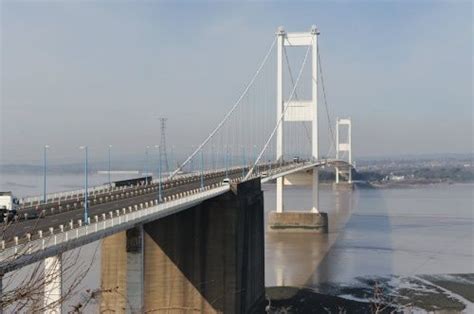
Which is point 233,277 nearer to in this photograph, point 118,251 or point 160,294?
point 160,294

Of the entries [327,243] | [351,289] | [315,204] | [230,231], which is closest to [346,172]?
[315,204]

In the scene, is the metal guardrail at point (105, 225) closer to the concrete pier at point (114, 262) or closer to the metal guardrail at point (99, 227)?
the metal guardrail at point (99, 227)


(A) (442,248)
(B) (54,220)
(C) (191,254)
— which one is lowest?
(A) (442,248)

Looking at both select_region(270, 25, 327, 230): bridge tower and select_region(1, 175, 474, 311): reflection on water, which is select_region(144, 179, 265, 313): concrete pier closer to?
select_region(1, 175, 474, 311): reflection on water

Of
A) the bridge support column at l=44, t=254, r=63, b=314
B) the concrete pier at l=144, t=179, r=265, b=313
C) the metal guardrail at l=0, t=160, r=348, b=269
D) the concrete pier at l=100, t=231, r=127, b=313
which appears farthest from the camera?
the concrete pier at l=100, t=231, r=127, b=313

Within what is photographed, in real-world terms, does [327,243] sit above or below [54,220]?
below

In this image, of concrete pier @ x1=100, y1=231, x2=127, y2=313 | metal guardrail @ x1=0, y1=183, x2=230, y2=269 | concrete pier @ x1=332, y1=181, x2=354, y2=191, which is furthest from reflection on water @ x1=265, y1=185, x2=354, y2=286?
concrete pier @ x1=332, y1=181, x2=354, y2=191

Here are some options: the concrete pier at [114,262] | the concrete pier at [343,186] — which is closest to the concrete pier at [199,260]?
the concrete pier at [114,262]
